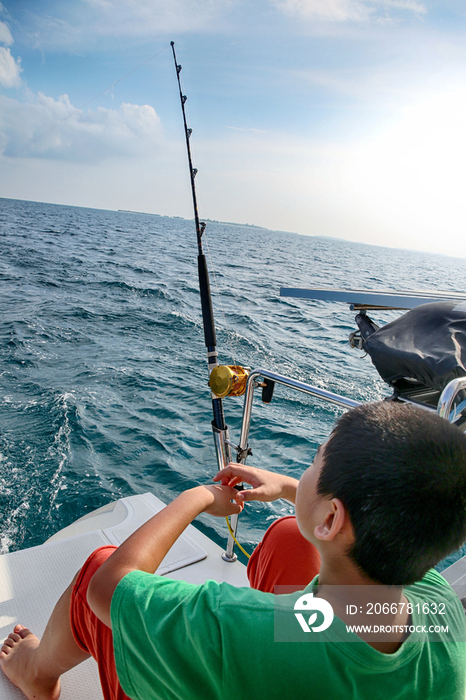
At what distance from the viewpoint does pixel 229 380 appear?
1738 millimetres

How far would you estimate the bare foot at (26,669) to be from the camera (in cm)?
125

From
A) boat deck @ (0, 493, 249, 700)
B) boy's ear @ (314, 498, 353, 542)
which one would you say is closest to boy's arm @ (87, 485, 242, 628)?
boy's ear @ (314, 498, 353, 542)

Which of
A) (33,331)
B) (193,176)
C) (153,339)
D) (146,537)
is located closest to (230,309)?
(153,339)

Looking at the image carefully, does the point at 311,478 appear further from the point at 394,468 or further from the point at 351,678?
the point at 351,678

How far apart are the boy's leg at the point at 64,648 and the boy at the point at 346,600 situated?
0.29 meters

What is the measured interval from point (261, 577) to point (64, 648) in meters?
0.56

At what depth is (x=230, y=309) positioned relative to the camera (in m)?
10.7

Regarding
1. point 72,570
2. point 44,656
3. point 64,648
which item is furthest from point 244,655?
point 72,570

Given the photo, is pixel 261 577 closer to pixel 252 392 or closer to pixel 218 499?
pixel 218 499

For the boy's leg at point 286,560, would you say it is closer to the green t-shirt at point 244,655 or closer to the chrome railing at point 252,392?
the green t-shirt at point 244,655

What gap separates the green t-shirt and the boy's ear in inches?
4.1

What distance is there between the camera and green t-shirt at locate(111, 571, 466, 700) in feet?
1.95

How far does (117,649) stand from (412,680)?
1.48ft

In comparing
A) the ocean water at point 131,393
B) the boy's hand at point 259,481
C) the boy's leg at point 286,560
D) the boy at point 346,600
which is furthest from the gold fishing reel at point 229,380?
the ocean water at point 131,393
